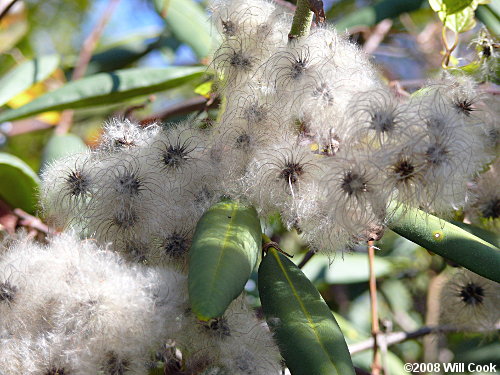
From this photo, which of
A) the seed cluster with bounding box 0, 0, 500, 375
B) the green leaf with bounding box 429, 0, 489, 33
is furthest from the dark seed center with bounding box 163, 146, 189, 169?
the green leaf with bounding box 429, 0, 489, 33

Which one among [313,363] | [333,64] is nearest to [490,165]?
[333,64]

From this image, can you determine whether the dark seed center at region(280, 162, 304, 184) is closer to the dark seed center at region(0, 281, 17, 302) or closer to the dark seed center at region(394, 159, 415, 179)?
the dark seed center at region(394, 159, 415, 179)

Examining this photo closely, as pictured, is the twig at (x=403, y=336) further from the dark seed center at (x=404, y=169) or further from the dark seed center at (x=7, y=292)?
the dark seed center at (x=7, y=292)

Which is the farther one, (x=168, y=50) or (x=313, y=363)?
(x=168, y=50)

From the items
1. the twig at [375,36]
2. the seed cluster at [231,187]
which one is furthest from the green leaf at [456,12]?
the twig at [375,36]

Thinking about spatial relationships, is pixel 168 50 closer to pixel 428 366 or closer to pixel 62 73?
pixel 62 73

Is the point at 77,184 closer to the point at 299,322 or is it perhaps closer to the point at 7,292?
the point at 7,292
